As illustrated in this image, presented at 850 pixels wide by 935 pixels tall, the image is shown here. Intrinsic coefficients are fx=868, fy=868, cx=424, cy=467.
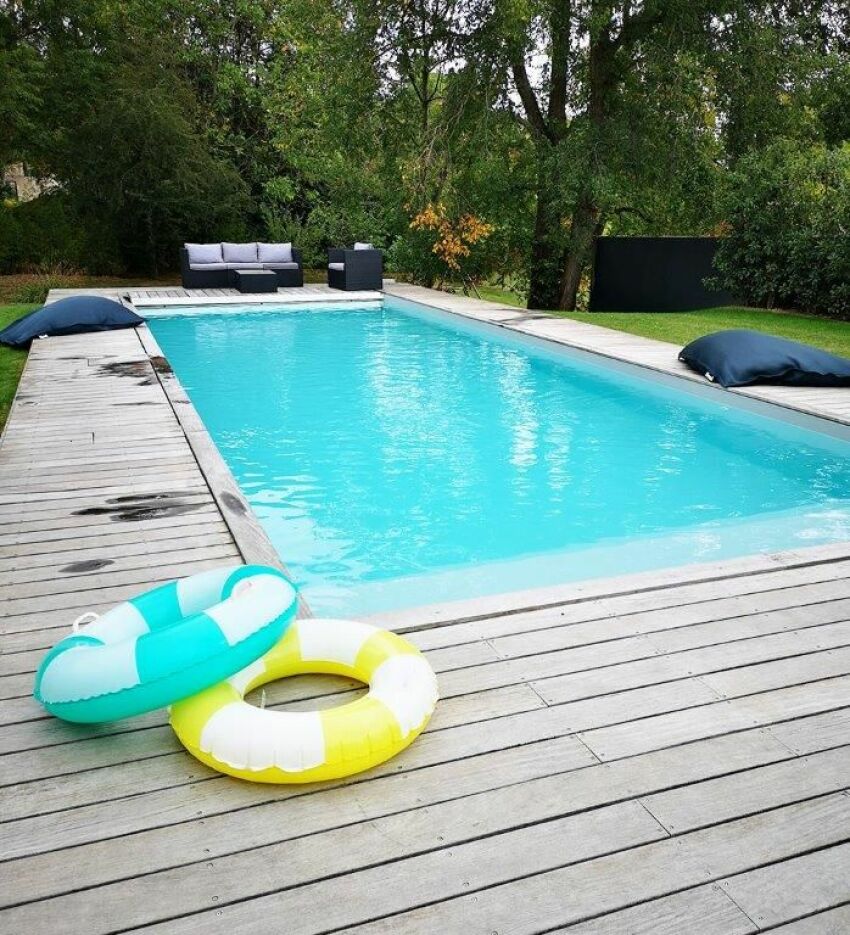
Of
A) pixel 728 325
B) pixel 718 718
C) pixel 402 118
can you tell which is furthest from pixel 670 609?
pixel 402 118

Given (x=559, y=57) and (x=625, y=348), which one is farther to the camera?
(x=559, y=57)

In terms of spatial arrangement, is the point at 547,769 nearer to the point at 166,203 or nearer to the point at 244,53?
the point at 166,203

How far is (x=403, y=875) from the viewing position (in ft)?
5.07

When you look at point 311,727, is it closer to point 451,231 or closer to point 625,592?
point 625,592

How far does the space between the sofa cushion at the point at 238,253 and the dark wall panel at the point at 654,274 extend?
15.6 ft

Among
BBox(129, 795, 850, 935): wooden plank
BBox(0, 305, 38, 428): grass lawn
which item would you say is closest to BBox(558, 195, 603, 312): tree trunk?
BBox(0, 305, 38, 428): grass lawn

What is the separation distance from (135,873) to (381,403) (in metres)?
5.04

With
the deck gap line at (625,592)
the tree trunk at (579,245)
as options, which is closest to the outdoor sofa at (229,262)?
the tree trunk at (579,245)

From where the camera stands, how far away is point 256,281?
35.9ft

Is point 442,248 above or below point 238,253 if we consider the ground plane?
above

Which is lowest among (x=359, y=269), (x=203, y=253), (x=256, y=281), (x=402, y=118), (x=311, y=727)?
(x=311, y=727)

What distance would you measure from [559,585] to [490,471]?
7.56 ft

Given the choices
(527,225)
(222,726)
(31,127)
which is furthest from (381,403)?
(31,127)

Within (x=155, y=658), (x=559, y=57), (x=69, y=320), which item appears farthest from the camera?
(x=559, y=57)
